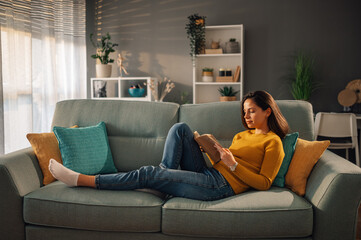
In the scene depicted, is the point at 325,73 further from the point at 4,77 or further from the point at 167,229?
the point at 4,77

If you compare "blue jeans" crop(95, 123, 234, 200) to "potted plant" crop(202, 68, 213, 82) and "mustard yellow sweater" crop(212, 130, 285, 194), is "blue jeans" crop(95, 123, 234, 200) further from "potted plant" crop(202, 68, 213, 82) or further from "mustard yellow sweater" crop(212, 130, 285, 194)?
"potted plant" crop(202, 68, 213, 82)

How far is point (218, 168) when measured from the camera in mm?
1991

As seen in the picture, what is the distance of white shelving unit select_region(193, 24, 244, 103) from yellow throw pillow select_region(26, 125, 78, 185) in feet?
7.91

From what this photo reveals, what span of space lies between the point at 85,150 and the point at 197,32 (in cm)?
255

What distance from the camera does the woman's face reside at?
2045 millimetres

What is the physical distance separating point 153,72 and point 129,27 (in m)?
0.73

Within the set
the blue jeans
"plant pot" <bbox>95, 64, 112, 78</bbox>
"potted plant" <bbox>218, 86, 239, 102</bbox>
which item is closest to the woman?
the blue jeans

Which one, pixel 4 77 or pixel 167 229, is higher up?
pixel 4 77

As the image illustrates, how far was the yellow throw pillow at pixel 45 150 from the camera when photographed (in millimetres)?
2115

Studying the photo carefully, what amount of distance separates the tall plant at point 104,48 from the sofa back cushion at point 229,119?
2.39 meters

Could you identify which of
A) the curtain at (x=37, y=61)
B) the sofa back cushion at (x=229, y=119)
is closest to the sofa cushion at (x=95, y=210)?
the sofa back cushion at (x=229, y=119)

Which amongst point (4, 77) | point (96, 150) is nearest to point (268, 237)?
point (96, 150)

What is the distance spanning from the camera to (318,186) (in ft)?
5.85

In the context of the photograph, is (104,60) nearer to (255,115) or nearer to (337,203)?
(255,115)
